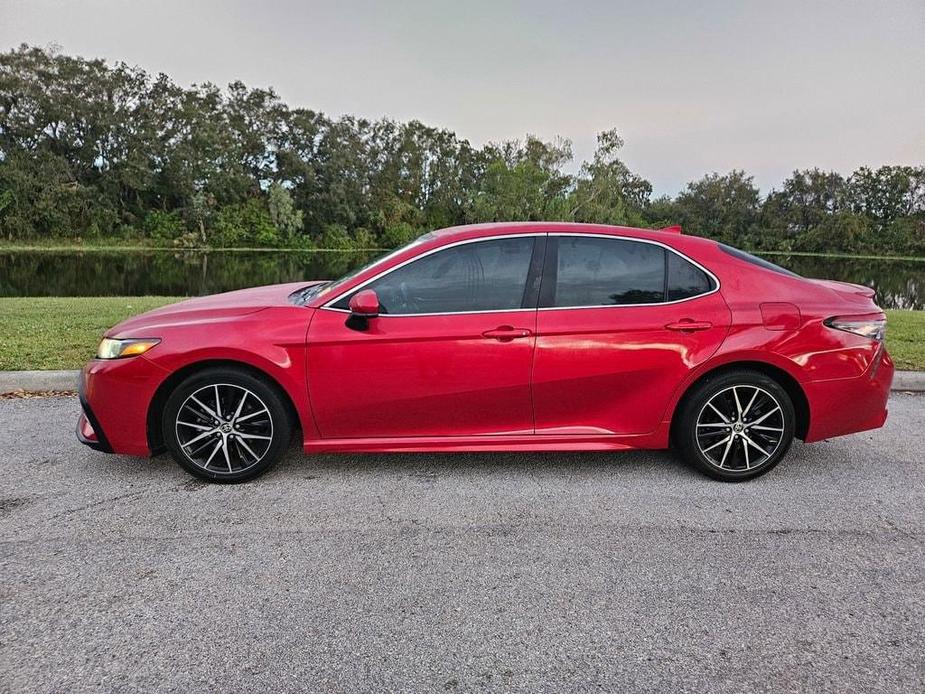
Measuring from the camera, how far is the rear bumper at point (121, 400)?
353cm

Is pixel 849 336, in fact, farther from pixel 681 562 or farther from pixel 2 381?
pixel 2 381

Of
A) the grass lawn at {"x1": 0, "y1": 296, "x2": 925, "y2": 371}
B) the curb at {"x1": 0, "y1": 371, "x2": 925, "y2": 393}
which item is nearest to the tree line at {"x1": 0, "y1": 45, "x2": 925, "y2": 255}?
the grass lawn at {"x1": 0, "y1": 296, "x2": 925, "y2": 371}

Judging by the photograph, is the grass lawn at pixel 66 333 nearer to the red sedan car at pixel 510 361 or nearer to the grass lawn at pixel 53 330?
the grass lawn at pixel 53 330

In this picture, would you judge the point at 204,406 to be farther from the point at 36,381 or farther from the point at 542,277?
the point at 36,381

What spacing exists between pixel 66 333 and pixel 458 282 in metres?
6.38

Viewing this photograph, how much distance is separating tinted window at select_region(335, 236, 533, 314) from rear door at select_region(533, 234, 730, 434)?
0.20 meters

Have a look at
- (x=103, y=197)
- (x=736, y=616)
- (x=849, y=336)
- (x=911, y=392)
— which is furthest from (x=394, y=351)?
(x=103, y=197)

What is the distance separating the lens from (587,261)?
3.74m

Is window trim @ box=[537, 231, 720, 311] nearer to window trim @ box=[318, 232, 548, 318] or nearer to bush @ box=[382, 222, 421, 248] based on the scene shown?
window trim @ box=[318, 232, 548, 318]

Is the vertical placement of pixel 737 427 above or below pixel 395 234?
below

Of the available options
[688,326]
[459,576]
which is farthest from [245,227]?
[459,576]

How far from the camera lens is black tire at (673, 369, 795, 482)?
3729mm

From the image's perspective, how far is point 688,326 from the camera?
12.0 feet

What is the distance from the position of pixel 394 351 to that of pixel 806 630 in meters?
2.37
